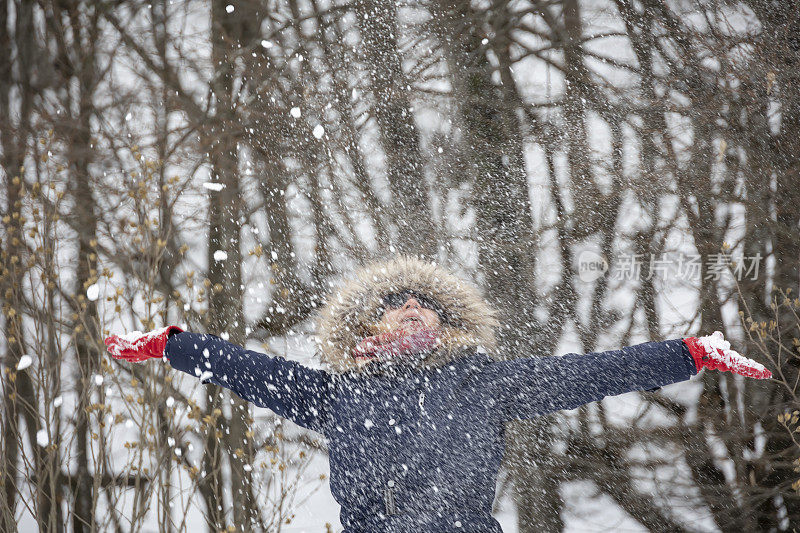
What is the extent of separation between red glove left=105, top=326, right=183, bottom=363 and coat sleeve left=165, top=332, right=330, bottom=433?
0.02 metres

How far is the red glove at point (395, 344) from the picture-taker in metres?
1.56

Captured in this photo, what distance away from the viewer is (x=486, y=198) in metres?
3.47

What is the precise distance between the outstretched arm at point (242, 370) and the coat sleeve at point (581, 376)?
444mm

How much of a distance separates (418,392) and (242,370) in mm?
433

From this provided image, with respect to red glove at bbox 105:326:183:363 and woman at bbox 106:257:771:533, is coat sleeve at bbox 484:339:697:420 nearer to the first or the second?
woman at bbox 106:257:771:533

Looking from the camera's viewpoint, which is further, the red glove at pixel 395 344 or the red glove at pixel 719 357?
the red glove at pixel 395 344

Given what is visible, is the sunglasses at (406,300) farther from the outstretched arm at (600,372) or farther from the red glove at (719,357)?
the red glove at (719,357)

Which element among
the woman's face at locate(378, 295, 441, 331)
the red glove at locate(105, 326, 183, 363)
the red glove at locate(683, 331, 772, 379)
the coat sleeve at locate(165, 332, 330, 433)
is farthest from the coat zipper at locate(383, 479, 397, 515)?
the red glove at locate(683, 331, 772, 379)

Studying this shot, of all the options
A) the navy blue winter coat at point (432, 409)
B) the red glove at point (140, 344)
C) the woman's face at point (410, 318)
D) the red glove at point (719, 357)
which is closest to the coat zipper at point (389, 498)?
the navy blue winter coat at point (432, 409)

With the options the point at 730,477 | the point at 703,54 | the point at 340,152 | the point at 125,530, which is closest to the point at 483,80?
the point at 340,152

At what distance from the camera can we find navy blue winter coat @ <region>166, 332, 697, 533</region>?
1462 millimetres

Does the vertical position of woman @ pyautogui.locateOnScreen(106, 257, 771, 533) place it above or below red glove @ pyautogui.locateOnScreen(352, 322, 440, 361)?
below

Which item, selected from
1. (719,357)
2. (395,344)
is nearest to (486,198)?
(395,344)

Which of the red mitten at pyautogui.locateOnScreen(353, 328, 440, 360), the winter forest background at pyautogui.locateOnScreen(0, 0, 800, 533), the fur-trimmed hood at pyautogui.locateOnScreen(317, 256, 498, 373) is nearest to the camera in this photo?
the red mitten at pyautogui.locateOnScreen(353, 328, 440, 360)
